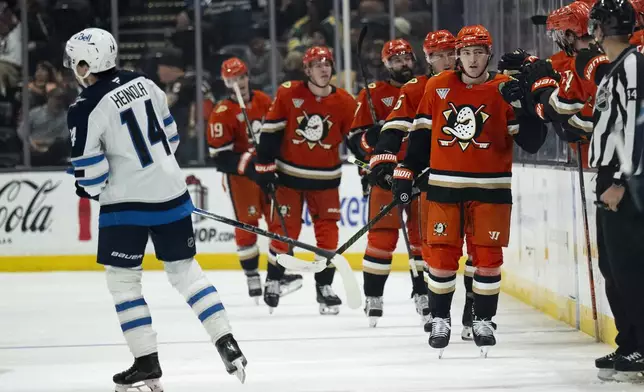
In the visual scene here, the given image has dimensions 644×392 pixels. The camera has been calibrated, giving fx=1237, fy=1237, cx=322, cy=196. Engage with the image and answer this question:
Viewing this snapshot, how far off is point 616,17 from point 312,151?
108 inches

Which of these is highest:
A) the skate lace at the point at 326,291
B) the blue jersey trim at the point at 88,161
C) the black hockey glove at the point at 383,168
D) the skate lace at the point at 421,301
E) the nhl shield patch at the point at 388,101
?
the nhl shield patch at the point at 388,101

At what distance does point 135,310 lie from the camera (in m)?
4.10

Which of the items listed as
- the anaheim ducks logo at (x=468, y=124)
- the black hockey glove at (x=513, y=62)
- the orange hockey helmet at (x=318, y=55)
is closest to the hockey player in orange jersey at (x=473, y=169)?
the anaheim ducks logo at (x=468, y=124)

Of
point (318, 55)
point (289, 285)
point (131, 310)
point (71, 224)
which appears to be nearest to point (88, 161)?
point (131, 310)

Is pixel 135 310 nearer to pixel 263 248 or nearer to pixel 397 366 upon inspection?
pixel 397 366

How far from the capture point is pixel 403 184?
4.90m

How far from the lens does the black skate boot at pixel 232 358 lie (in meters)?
4.09

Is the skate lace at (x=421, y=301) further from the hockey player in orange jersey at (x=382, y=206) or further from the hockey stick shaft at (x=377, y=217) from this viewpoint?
the hockey stick shaft at (x=377, y=217)

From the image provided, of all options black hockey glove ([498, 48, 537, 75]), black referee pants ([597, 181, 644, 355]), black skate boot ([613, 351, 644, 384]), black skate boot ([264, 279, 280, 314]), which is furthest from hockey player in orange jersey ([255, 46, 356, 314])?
black referee pants ([597, 181, 644, 355])

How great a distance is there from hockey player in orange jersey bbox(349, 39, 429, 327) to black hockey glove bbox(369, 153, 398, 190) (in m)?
0.36

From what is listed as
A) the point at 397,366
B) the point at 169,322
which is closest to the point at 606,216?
the point at 397,366

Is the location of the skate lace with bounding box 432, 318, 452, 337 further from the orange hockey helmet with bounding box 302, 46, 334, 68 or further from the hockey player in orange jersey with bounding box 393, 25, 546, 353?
the orange hockey helmet with bounding box 302, 46, 334, 68

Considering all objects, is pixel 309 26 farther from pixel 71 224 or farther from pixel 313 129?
pixel 313 129

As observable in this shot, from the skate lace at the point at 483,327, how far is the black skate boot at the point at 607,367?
62 centimetres
